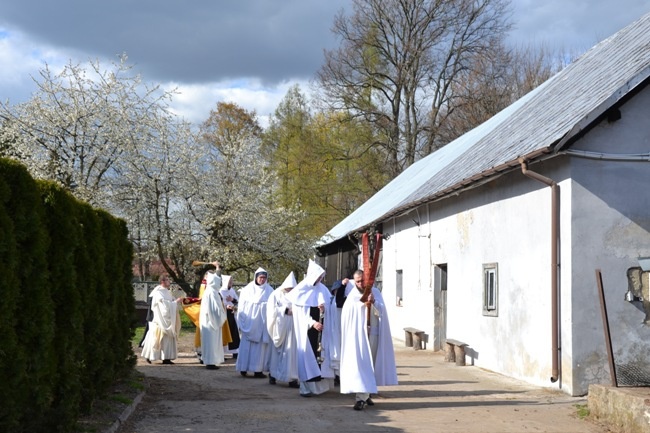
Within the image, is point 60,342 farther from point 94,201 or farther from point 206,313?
point 94,201

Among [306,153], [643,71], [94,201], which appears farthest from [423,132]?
[643,71]

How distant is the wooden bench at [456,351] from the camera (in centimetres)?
1644

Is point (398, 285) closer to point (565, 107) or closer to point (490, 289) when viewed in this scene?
point (490, 289)

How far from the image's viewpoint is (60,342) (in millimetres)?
7570

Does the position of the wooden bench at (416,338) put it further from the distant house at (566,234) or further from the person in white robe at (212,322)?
the person in white robe at (212,322)

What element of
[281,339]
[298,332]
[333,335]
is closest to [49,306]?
[298,332]

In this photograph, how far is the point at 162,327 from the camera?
1647 centimetres

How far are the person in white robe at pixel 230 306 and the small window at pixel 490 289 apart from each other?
17.4 feet

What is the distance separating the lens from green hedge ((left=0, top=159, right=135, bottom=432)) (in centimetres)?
630

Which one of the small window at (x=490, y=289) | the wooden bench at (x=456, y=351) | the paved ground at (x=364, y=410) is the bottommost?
the paved ground at (x=364, y=410)

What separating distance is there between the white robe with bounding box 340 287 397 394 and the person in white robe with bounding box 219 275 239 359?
239 inches

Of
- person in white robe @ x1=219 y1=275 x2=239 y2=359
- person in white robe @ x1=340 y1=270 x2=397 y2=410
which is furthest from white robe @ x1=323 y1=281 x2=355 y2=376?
person in white robe @ x1=219 y1=275 x2=239 y2=359

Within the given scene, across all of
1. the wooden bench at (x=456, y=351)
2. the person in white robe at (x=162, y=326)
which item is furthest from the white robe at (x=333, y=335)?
the person in white robe at (x=162, y=326)

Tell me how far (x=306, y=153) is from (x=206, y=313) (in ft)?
93.4
